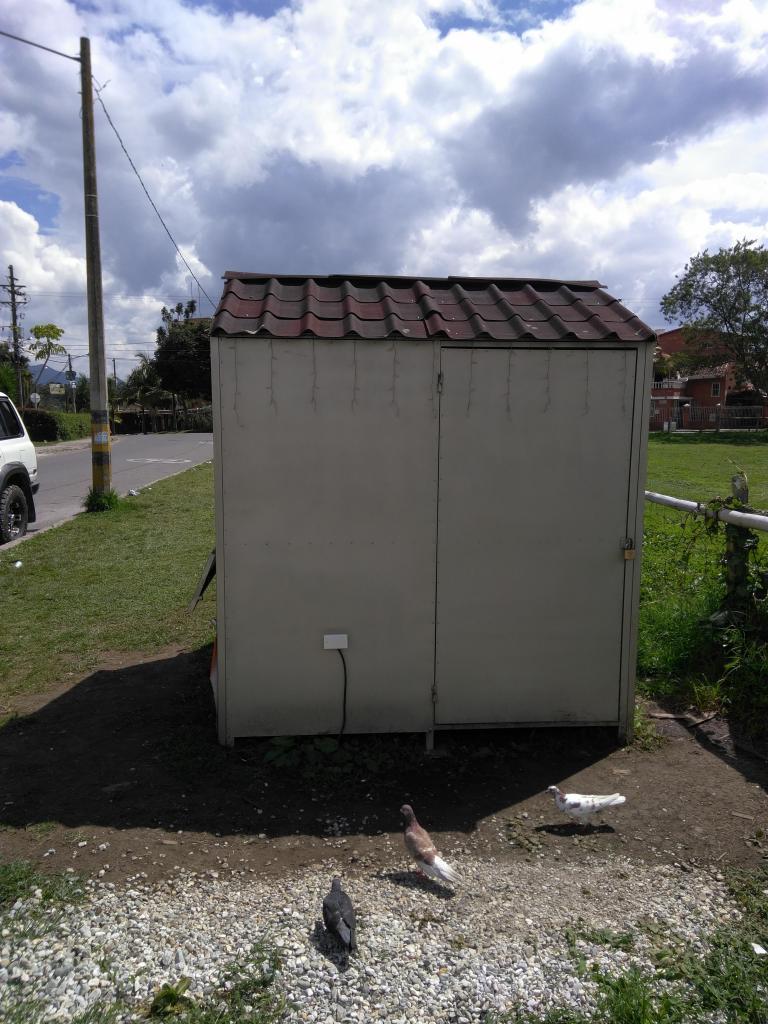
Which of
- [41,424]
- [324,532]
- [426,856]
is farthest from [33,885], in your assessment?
[41,424]

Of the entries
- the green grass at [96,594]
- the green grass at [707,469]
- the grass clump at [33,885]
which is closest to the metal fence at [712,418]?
the green grass at [707,469]

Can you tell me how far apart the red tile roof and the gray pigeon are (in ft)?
8.61

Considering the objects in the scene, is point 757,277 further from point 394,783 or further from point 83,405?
point 83,405

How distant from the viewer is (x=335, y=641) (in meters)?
4.10

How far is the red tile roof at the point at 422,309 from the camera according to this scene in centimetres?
396

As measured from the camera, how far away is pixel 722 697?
4.78 m

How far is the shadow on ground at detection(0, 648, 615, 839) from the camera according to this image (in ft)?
11.7

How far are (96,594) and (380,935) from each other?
228 inches

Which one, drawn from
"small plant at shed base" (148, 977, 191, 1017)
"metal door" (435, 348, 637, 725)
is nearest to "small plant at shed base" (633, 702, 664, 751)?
"metal door" (435, 348, 637, 725)

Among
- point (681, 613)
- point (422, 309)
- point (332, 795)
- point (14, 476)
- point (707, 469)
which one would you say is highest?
point (422, 309)

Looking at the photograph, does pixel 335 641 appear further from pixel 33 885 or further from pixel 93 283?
pixel 93 283

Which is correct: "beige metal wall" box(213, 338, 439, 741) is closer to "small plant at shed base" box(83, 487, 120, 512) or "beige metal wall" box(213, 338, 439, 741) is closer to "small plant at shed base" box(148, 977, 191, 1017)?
"small plant at shed base" box(148, 977, 191, 1017)

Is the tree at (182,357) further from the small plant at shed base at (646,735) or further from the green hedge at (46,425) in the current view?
the small plant at shed base at (646,735)

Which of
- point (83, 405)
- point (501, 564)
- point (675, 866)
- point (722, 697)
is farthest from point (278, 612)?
point (83, 405)
